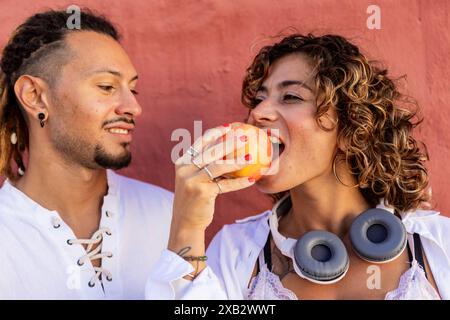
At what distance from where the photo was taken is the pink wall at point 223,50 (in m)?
3.41

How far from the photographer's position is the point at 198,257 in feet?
8.02

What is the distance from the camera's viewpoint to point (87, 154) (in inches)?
117

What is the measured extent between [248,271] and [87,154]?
2.80 ft

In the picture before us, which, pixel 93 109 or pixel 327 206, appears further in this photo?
pixel 93 109

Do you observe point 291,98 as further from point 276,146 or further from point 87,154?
point 87,154

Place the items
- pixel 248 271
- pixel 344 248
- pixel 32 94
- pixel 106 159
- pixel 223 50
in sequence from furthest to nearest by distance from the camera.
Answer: pixel 223 50 → pixel 32 94 → pixel 106 159 → pixel 248 271 → pixel 344 248

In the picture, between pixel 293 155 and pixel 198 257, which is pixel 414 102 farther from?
pixel 198 257

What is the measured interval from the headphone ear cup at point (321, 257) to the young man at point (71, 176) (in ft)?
2.21

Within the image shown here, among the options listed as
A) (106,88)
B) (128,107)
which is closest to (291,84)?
(128,107)

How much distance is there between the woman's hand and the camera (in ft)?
7.68

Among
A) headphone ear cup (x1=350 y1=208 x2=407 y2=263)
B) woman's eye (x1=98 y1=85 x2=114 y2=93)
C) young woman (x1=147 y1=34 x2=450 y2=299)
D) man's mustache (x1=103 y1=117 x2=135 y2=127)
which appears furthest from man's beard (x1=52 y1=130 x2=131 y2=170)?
headphone ear cup (x1=350 y1=208 x2=407 y2=263)

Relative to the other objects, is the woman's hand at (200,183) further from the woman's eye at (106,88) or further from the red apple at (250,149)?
the woman's eye at (106,88)

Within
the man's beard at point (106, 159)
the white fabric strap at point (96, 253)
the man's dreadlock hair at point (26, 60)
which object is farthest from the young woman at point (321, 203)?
the man's dreadlock hair at point (26, 60)

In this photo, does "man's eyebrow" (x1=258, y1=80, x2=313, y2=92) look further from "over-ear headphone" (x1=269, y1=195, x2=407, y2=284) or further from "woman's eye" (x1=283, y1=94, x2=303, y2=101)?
"over-ear headphone" (x1=269, y1=195, x2=407, y2=284)
